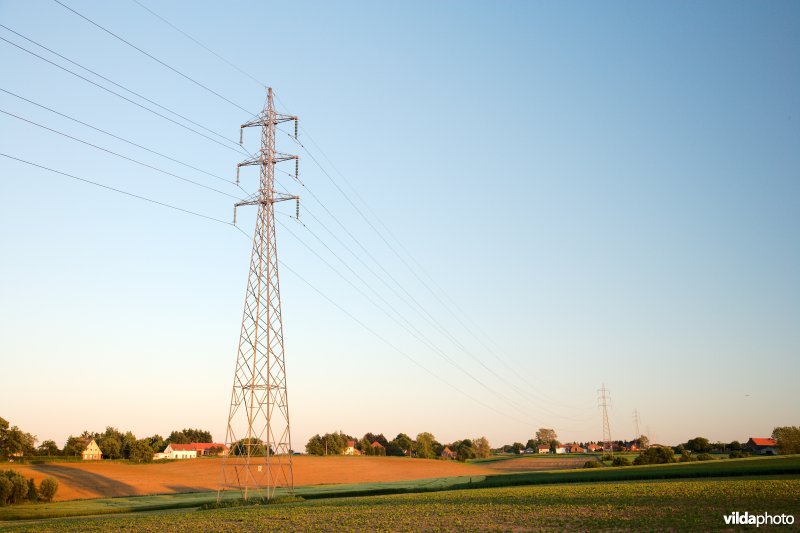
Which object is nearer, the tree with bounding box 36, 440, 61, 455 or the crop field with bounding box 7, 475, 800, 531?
the crop field with bounding box 7, 475, 800, 531

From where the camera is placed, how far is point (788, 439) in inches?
5315

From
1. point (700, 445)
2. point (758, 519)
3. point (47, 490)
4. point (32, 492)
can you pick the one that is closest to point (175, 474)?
point (47, 490)

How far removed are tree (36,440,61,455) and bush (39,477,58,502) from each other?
85.2 m

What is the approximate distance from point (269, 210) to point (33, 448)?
124 m

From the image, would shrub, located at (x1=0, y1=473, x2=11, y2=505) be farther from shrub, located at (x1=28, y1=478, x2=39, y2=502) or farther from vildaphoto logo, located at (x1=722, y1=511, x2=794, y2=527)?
vildaphoto logo, located at (x1=722, y1=511, x2=794, y2=527)

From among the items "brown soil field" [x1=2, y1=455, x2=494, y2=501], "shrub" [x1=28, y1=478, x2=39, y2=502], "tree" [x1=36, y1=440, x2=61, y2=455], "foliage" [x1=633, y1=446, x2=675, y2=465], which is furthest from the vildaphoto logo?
"tree" [x1=36, y1=440, x2=61, y2=455]

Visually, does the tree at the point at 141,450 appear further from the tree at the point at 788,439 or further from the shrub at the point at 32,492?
the tree at the point at 788,439

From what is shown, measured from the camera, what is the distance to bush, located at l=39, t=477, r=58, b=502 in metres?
73.5

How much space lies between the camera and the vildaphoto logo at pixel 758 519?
2925 centimetres

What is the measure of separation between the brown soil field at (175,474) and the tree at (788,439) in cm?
7087

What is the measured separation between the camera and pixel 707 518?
32219 millimetres

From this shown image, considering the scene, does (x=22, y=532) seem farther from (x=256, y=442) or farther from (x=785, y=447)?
(x=785, y=447)

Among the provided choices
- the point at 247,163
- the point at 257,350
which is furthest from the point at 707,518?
the point at 247,163

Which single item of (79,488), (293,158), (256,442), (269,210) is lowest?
(79,488)
